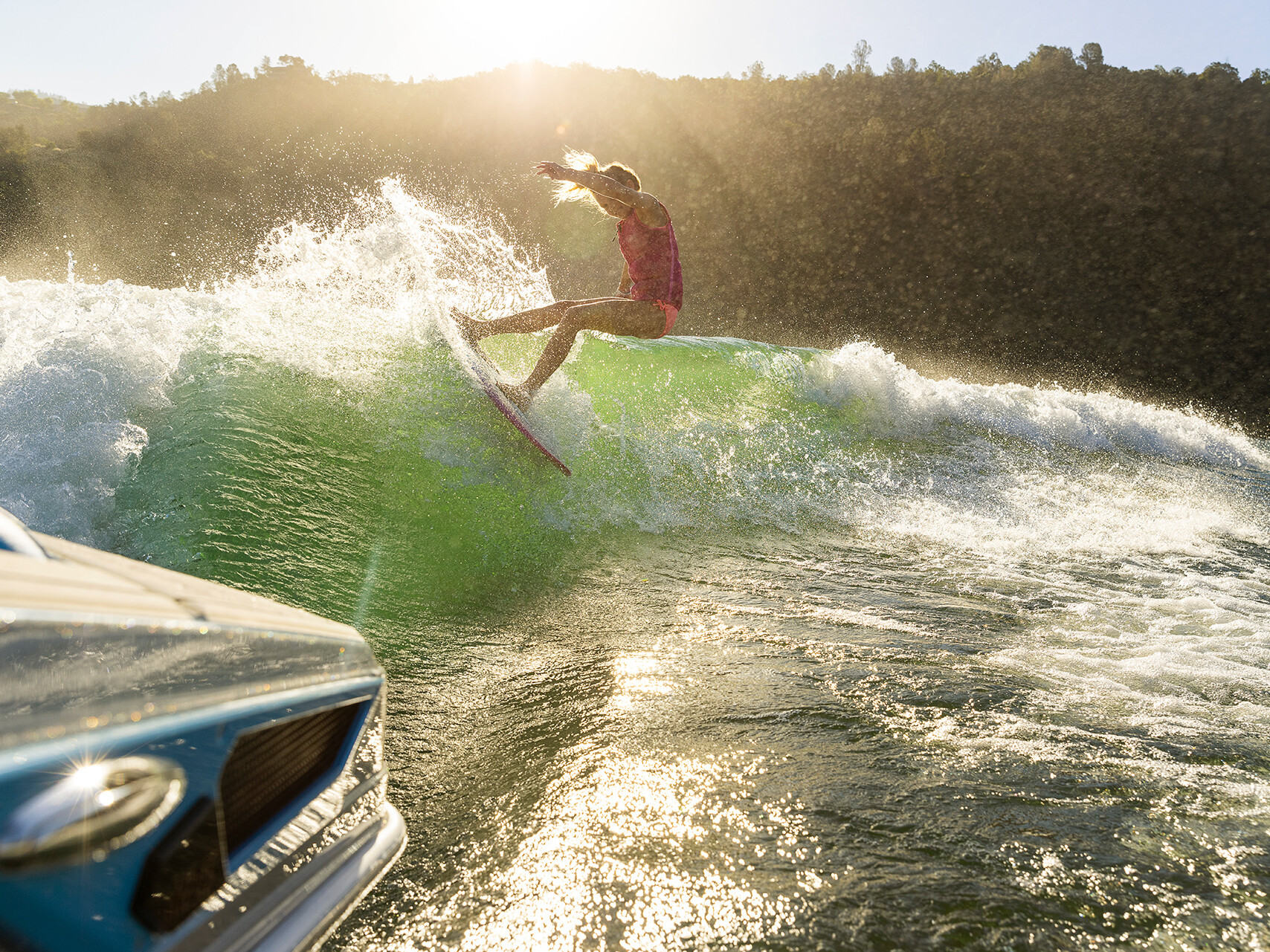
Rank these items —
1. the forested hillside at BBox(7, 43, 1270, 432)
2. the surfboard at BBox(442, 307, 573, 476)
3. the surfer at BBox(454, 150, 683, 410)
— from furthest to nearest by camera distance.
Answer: the forested hillside at BBox(7, 43, 1270, 432), the surfer at BBox(454, 150, 683, 410), the surfboard at BBox(442, 307, 573, 476)

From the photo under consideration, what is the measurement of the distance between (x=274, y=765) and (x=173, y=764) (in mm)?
256

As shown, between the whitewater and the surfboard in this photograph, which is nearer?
the whitewater

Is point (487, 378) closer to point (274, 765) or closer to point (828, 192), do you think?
point (274, 765)

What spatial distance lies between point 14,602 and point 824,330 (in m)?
34.9

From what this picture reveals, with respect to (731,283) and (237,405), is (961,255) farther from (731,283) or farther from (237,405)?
(237,405)

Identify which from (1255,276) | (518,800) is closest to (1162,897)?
(518,800)

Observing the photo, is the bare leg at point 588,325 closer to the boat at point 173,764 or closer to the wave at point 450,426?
the wave at point 450,426

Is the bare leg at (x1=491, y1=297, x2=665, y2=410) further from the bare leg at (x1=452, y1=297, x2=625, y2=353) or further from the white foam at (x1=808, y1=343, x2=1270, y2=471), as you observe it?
the white foam at (x1=808, y1=343, x2=1270, y2=471)

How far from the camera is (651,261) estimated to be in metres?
5.22

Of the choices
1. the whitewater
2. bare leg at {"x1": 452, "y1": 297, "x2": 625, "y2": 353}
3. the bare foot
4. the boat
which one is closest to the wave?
the whitewater

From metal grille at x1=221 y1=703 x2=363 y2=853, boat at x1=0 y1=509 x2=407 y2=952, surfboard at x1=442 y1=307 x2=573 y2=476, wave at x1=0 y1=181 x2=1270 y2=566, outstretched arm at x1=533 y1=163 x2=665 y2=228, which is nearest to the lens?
boat at x1=0 y1=509 x2=407 y2=952

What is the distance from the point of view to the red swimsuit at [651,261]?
5223 millimetres

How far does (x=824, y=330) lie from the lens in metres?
33.7

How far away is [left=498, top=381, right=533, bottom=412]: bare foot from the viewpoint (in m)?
5.17
